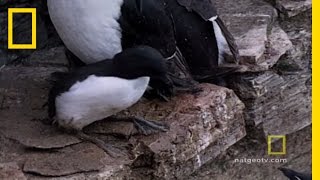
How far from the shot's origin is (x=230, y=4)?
4391 mm

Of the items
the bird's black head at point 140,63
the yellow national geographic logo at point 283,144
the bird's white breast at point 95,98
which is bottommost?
the yellow national geographic logo at point 283,144

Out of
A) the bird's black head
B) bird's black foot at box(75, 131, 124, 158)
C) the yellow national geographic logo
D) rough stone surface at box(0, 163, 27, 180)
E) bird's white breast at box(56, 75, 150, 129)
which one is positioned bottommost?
the yellow national geographic logo

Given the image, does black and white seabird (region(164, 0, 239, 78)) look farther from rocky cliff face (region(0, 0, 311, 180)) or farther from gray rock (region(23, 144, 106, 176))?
gray rock (region(23, 144, 106, 176))

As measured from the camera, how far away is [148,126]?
3107mm

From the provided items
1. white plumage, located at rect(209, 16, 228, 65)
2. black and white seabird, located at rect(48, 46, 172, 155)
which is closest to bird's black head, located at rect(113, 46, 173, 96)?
black and white seabird, located at rect(48, 46, 172, 155)

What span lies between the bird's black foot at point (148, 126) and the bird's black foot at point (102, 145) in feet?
0.48

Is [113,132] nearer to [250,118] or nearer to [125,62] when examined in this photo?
[125,62]

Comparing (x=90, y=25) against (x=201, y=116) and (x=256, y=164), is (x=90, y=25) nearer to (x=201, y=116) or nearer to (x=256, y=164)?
→ (x=201, y=116)

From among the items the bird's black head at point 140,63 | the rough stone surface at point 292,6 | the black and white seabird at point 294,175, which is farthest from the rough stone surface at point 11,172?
the rough stone surface at point 292,6

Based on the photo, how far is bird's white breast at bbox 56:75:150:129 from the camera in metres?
2.85

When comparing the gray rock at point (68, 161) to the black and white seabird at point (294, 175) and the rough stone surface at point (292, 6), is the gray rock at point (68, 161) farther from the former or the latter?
the rough stone surface at point (292, 6)

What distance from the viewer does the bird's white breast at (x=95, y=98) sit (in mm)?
2854

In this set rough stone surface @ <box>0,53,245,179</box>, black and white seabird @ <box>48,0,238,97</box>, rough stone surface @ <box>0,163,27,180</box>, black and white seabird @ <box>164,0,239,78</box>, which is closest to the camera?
rough stone surface @ <box>0,163,27,180</box>

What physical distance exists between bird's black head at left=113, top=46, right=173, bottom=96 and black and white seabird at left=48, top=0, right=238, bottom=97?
0.16 metres
